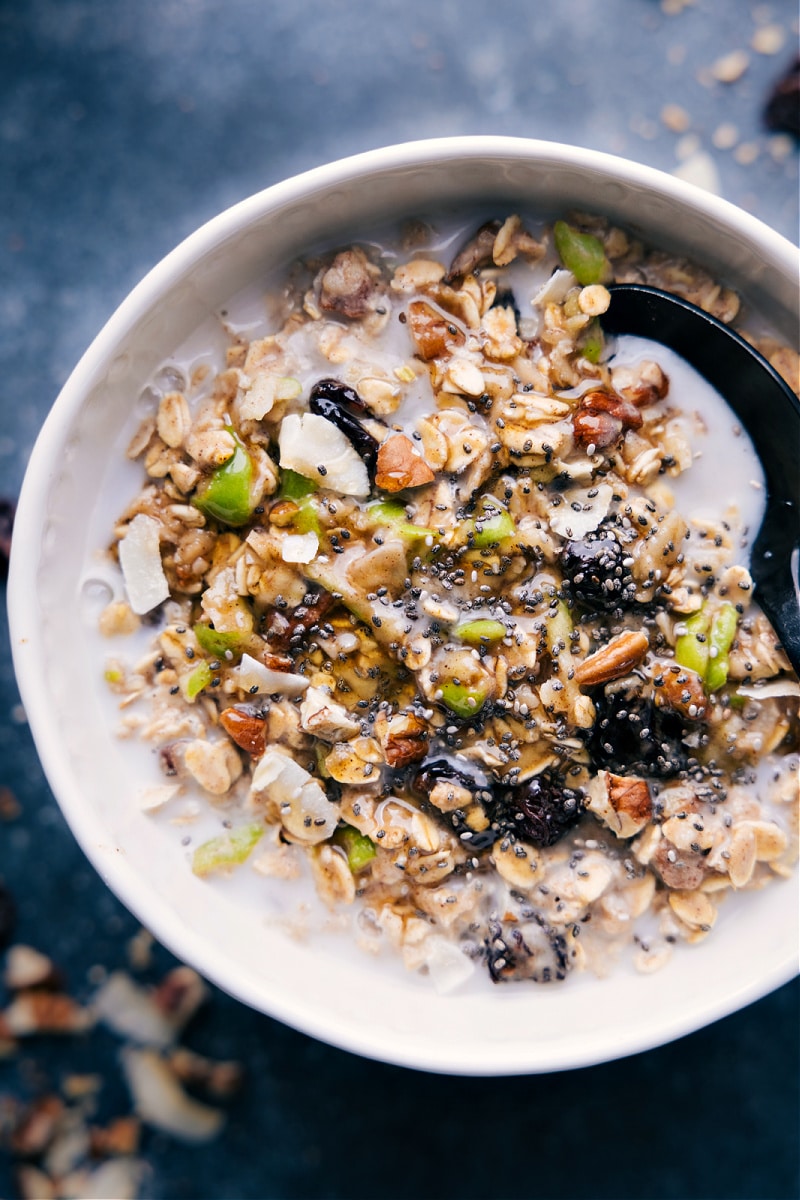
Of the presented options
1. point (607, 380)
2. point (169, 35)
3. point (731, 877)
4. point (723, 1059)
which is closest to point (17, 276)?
point (169, 35)

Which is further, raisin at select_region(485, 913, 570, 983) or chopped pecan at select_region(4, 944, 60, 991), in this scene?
chopped pecan at select_region(4, 944, 60, 991)

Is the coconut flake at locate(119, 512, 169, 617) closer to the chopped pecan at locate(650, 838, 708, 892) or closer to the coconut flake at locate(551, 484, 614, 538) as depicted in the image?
the coconut flake at locate(551, 484, 614, 538)

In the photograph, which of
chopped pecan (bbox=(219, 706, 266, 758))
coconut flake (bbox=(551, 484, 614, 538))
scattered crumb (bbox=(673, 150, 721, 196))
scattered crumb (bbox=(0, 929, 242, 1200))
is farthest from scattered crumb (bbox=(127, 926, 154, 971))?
scattered crumb (bbox=(673, 150, 721, 196))

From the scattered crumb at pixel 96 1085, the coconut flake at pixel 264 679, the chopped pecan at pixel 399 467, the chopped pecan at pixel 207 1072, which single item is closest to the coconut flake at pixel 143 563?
the coconut flake at pixel 264 679

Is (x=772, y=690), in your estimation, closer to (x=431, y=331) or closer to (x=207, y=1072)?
(x=431, y=331)

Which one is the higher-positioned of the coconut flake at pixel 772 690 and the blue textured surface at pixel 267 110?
the blue textured surface at pixel 267 110

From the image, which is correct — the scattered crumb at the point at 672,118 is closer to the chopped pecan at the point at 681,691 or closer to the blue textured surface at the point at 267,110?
the blue textured surface at the point at 267,110

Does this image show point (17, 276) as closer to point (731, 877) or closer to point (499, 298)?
point (499, 298)
